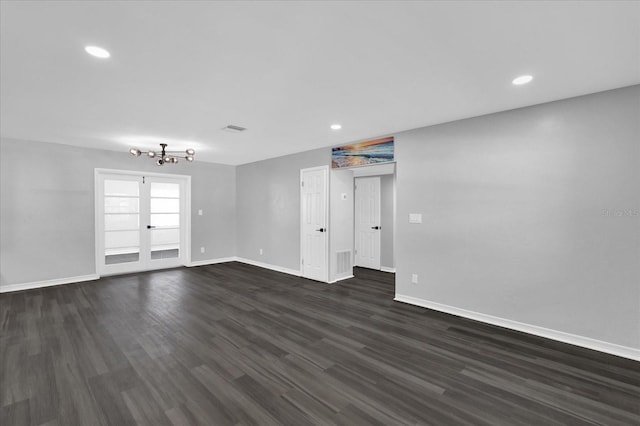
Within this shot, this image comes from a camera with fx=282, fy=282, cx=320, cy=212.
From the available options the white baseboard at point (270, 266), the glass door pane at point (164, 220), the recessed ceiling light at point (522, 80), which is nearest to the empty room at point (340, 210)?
the recessed ceiling light at point (522, 80)

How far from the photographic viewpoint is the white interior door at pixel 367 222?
6895 mm

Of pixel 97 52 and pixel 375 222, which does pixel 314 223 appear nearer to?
pixel 375 222

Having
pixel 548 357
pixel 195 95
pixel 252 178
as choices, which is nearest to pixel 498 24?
pixel 195 95

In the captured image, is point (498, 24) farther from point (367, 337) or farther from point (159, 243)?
point (159, 243)

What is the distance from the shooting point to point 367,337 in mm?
3160

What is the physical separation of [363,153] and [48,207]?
5940 millimetres

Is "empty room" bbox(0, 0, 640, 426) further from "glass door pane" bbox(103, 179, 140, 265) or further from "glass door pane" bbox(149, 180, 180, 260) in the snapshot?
"glass door pane" bbox(149, 180, 180, 260)

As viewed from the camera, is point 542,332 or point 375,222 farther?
point 375,222

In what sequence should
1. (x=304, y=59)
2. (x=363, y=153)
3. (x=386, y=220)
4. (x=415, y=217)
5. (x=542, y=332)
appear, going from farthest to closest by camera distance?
(x=386, y=220)
(x=363, y=153)
(x=415, y=217)
(x=542, y=332)
(x=304, y=59)

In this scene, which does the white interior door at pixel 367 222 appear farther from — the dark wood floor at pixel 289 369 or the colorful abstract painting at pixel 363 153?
the dark wood floor at pixel 289 369

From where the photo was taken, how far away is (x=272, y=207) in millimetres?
6801

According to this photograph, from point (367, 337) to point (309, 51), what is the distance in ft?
9.50

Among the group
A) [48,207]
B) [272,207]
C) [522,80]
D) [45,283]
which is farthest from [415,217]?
[45,283]

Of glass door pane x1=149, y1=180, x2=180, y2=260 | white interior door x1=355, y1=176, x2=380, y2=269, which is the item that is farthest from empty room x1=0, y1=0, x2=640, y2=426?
white interior door x1=355, y1=176, x2=380, y2=269
